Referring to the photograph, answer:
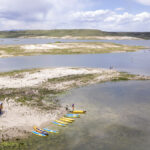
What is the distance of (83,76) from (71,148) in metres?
34.2

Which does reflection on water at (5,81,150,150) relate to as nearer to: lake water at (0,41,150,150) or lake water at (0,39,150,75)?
lake water at (0,41,150,150)

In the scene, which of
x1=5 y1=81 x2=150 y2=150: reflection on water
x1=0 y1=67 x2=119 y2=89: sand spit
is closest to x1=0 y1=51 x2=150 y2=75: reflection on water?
x1=0 y1=67 x2=119 y2=89: sand spit

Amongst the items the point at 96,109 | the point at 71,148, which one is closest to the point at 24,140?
the point at 71,148

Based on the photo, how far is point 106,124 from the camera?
27.6m

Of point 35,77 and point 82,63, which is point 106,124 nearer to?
point 35,77

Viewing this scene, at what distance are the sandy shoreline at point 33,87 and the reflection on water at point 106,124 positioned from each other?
12.1 ft

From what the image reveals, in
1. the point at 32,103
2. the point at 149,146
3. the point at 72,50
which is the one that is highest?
the point at 72,50

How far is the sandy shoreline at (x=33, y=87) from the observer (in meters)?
26.8

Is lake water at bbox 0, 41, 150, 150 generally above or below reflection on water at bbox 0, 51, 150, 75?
below

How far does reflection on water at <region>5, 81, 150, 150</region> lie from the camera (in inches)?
899

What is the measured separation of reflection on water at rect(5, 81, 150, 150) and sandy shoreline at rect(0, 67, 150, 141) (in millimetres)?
3678

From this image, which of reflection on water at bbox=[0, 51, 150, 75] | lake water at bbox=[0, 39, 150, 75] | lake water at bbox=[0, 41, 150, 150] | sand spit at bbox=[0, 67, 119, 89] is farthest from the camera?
lake water at bbox=[0, 39, 150, 75]

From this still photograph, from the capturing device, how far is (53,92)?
41812 mm

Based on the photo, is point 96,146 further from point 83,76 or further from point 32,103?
point 83,76
